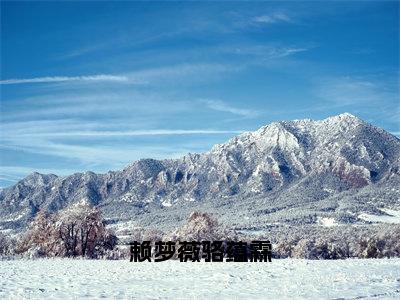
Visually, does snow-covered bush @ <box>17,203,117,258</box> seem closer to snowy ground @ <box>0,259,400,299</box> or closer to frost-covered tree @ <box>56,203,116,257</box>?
frost-covered tree @ <box>56,203,116,257</box>

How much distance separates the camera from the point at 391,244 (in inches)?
4043

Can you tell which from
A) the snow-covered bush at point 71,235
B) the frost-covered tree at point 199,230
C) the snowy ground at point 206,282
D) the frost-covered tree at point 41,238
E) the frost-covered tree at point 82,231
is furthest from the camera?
the frost-covered tree at point 199,230

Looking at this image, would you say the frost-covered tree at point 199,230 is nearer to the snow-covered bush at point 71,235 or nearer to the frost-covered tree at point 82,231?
the snow-covered bush at point 71,235

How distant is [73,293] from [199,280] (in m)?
8.84

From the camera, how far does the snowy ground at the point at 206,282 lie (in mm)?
25500

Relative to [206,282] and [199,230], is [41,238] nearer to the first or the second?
[199,230]

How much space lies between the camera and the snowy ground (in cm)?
2550

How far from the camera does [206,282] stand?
3094 centimetres

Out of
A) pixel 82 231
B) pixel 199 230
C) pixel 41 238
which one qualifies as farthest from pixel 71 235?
pixel 199 230

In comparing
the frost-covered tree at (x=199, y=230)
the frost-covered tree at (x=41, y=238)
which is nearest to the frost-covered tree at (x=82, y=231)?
the frost-covered tree at (x=41, y=238)

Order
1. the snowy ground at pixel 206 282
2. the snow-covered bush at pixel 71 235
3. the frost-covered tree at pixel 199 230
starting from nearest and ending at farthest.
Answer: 1. the snowy ground at pixel 206 282
2. the snow-covered bush at pixel 71 235
3. the frost-covered tree at pixel 199 230

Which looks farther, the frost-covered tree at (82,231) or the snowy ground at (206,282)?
the frost-covered tree at (82,231)

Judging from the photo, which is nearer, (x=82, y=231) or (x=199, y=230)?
(x=82, y=231)

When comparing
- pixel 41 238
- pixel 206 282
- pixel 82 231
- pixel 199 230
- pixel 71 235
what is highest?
pixel 199 230
